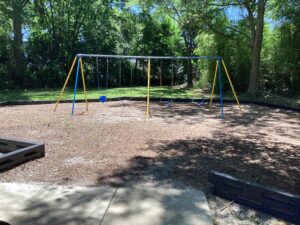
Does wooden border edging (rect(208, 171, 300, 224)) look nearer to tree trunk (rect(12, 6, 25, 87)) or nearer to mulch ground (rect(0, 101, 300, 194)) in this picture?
mulch ground (rect(0, 101, 300, 194))

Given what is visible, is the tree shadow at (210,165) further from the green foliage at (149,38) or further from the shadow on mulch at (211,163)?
the green foliage at (149,38)

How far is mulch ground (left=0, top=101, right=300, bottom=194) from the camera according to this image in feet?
13.3

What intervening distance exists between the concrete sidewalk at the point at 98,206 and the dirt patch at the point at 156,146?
11.5 inches

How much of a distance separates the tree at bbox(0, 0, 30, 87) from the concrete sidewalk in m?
14.3

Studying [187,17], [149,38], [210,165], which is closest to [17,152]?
[210,165]

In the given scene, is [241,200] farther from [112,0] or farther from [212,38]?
[112,0]

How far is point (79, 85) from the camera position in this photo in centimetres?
1864

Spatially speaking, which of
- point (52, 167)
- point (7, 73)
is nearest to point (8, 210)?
point (52, 167)

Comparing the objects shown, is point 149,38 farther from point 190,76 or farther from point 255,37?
point 255,37

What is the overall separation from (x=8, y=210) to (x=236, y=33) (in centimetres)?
1307

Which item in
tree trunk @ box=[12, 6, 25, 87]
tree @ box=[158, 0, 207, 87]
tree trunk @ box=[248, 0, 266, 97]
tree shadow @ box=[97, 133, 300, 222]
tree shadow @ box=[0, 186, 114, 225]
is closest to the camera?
tree shadow @ box=[0, 186, 114, 225]

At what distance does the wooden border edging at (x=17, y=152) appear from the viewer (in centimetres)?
417

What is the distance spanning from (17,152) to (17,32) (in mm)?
14468

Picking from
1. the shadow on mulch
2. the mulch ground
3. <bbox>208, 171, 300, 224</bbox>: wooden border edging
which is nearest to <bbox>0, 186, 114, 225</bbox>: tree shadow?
the mulch ground
